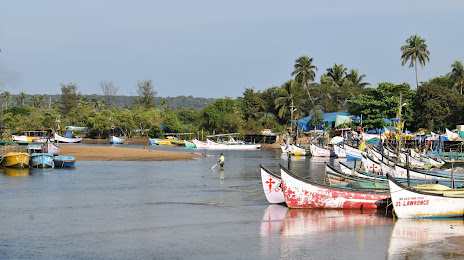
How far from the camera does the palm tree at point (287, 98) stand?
114 m

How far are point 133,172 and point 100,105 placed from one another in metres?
128

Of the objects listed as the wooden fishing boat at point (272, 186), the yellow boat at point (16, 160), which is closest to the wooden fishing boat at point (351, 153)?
the yellow boat at point (16, 160)

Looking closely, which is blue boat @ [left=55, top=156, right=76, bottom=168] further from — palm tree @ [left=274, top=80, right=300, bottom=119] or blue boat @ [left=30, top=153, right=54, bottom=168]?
palm tree @ [left=274, top=80, right=300, bottom=119]

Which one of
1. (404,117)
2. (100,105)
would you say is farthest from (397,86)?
(100,105)

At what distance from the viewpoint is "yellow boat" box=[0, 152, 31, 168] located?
48.4 meters

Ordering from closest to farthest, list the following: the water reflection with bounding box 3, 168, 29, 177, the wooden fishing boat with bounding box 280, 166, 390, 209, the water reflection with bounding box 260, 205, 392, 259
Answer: the water reflection with bounding box 260, 205, 392, 259, the wooden fishing boat with bounding box 280, 166, 390, 209, the water reflection with bounding box 3, 168, 29, 177

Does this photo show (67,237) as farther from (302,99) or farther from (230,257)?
(302,99)

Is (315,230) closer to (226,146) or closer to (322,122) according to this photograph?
(322,122)

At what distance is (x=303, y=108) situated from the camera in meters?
114

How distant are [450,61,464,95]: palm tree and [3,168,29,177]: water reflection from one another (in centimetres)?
8094

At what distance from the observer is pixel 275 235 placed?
2273 cm

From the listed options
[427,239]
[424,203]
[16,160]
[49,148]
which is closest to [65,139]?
[49,148]

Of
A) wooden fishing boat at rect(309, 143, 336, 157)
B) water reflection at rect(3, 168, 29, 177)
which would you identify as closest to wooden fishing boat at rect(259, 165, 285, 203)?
water reflection at rect(3, 168, 29, 177)

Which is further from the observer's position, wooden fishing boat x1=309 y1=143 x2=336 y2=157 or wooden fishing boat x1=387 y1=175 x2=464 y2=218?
wooden fishing boat x1=309 y1=143 x2=336 y2=157
